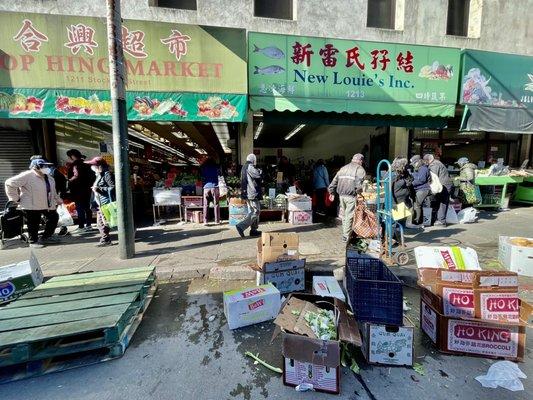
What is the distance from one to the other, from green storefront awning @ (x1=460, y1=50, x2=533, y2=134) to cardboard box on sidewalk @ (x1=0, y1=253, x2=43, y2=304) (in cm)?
1044

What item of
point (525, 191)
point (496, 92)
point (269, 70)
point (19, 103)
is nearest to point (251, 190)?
point (269, 70)

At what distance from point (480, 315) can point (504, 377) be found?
0.50 metres

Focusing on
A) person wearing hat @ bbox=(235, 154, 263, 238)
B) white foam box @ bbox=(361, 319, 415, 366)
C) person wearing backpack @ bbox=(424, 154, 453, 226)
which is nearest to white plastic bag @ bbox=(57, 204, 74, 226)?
person wearing hat @ bbox=(235, 154, 263, 238)

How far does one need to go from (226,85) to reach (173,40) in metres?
1.59

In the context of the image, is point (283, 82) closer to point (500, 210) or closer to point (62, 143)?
point (62, 143)

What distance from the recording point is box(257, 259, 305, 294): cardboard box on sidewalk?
145 inches

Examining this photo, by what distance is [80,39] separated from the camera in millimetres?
6129

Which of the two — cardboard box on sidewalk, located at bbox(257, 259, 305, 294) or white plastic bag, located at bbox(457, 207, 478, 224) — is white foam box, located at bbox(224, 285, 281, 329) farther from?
white plastic bag, located at bbox(457, 207, 478, 224)

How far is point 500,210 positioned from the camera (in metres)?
9.09

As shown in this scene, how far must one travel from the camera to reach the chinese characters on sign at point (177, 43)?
6.32 meters

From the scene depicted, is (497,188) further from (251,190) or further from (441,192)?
(251,190)

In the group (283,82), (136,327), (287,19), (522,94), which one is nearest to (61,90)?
(283,82)

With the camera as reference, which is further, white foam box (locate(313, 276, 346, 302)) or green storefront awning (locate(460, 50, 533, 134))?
green storefront awning (locate(460, 50, 533, 134))

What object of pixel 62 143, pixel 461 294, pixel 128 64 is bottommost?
pixel 461 294
